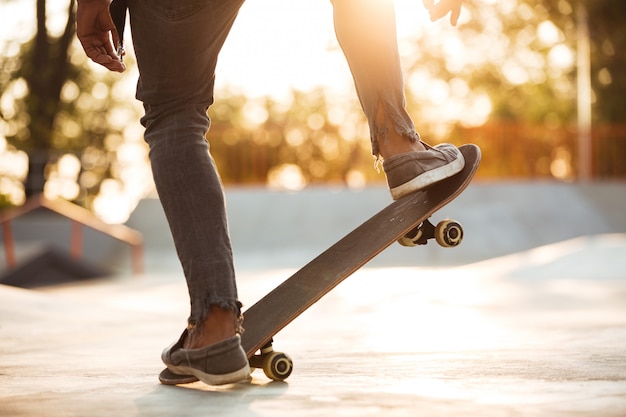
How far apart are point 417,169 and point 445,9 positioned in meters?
0.42

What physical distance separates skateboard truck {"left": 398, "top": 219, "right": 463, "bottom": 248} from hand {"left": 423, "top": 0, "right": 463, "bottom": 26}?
1.73ft

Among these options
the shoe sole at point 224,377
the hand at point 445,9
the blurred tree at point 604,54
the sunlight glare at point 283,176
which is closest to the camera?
the shoe sole at point 224,377

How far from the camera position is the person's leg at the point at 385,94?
219 cm

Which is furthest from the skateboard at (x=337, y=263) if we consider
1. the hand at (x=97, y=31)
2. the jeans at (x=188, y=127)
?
the hand at (x=97, y=31)

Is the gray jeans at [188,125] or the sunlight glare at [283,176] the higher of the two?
the sunlight glare at [283,176]

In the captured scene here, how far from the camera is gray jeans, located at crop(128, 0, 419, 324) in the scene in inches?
74.5

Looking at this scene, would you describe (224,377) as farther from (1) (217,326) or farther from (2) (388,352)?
(2) (388,352)

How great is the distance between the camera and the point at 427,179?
2232 mm

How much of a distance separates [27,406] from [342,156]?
21.7 meters

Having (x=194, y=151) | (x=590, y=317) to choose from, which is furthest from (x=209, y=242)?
(x=590, y=317)

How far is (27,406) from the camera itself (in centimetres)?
179

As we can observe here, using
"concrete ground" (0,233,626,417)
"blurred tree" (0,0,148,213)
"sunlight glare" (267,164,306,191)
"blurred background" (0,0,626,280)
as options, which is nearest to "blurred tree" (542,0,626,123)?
"blurred background" (0,0,626,280)

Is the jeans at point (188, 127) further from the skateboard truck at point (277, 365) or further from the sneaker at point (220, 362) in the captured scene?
the skateboard truck at point (277, 365)

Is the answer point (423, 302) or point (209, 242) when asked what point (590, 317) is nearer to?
point (423, 302)
